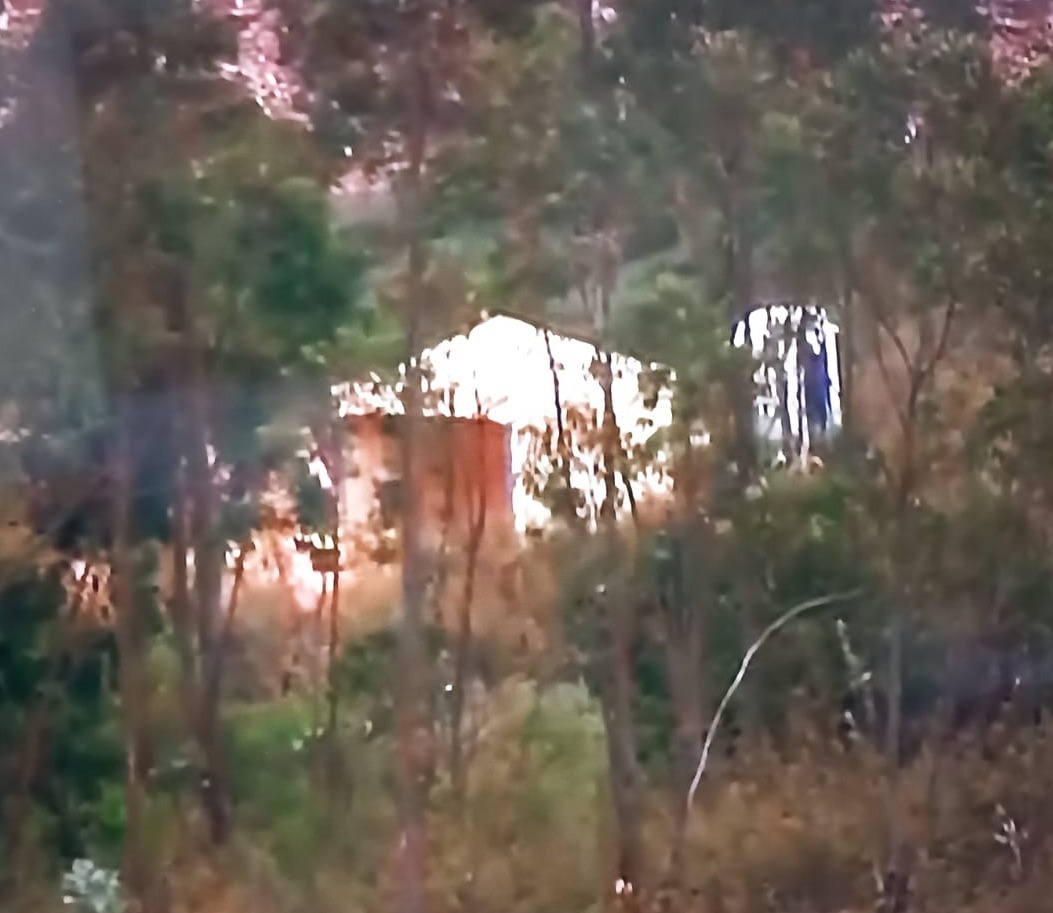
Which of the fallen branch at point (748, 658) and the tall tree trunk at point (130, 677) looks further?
the fallen branch at point (748, 658)

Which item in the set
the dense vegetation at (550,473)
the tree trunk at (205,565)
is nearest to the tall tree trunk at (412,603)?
the dense vegetation at (550,473)

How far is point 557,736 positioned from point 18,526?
1.48 feet

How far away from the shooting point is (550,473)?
49.8 inches

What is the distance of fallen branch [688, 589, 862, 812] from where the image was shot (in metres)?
1.29

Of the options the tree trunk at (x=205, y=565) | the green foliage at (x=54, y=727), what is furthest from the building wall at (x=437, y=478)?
the green foliage at (x=54, y=727)

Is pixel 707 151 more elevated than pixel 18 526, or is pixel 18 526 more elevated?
pixel 707 151

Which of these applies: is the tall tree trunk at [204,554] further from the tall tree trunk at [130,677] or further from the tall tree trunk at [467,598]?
the tall tree trunk at [467,598]

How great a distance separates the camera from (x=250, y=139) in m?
1.22

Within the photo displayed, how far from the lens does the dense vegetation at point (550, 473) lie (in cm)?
120

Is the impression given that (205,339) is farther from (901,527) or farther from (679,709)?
(901,527)

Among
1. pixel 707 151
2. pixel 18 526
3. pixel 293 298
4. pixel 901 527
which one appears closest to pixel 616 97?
pixel 707 151

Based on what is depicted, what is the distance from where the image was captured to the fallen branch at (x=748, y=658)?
4.25ft

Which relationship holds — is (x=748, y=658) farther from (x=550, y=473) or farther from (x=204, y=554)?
(x=204, y=554)

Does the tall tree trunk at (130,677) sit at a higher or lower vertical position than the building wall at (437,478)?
lower
